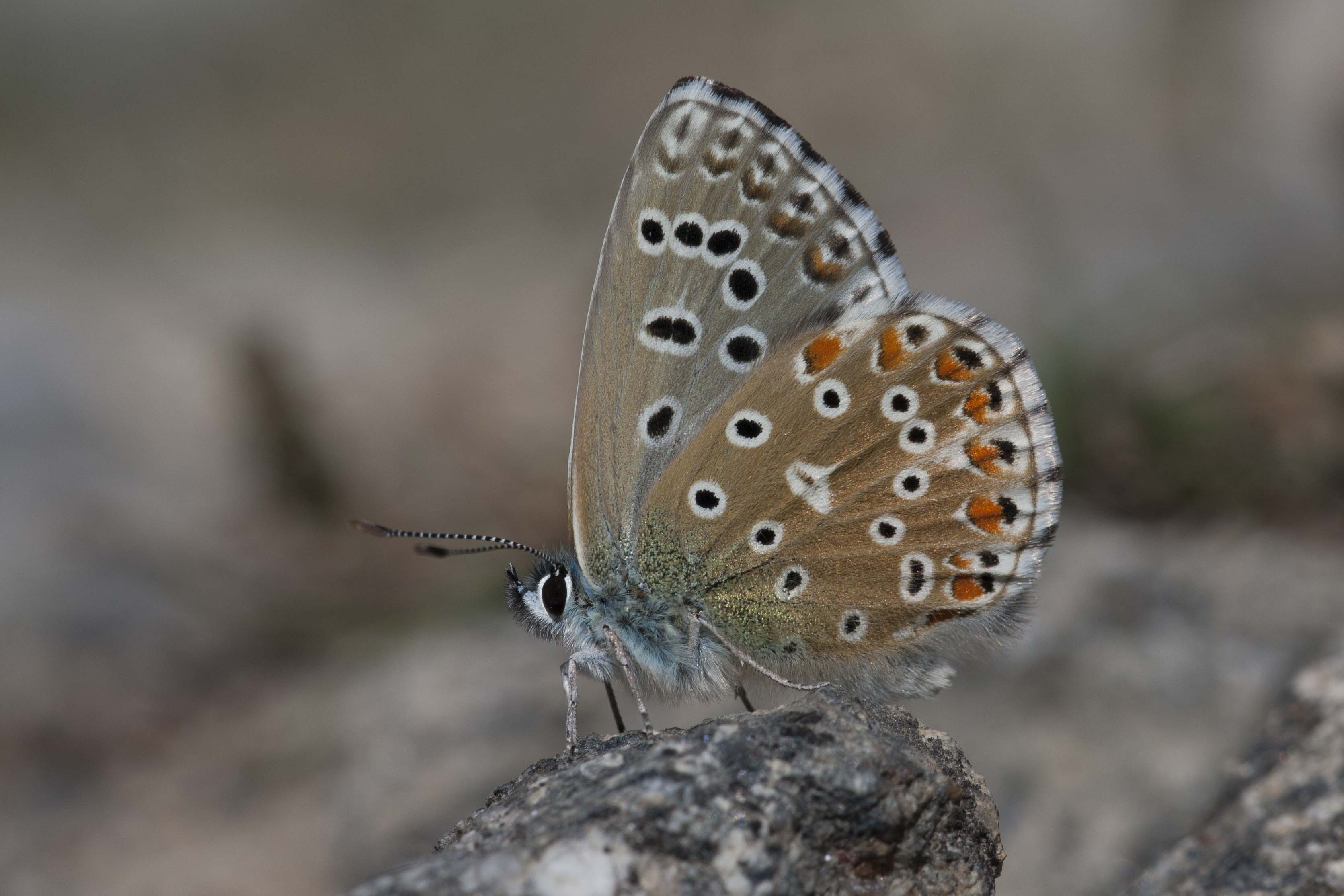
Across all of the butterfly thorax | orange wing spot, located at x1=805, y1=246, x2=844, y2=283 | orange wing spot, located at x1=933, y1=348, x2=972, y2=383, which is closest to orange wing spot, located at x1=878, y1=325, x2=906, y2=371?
orange wing spot, located at x1=933, y1=348, x2=972, y2=383

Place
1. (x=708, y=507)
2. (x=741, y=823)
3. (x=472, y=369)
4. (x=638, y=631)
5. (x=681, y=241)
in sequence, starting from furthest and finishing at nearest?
(x=472, y=369) → (x=638, y=631) → (x=708, y=507) → (x=681, y=241) → (x=741, y=823)

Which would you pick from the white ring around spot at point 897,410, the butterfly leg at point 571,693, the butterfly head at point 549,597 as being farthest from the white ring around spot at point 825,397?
the butterfly leg at point 571,693

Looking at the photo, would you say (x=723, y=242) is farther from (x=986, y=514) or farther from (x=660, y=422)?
(x=986, y=514)

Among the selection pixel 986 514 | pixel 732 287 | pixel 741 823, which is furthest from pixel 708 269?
pixel 741 823

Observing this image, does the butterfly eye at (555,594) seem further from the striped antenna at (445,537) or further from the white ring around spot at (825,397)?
the white ring around spot at (825,397)

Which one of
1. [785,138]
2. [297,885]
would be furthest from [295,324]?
[785,138]

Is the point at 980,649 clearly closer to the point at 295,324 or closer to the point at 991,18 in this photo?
the point at 295,324
